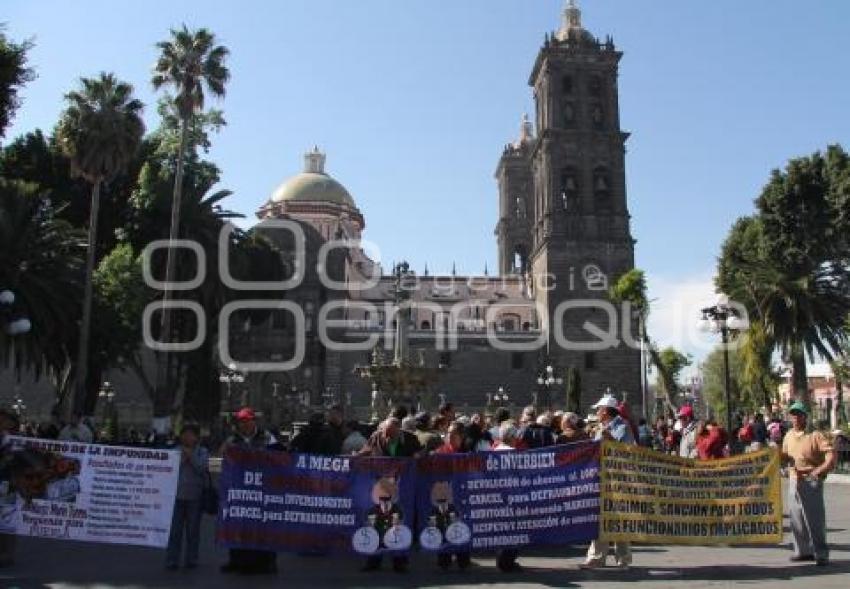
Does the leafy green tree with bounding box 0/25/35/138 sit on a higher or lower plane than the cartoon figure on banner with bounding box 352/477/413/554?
higher

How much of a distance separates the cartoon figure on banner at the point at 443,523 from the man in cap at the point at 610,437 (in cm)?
141

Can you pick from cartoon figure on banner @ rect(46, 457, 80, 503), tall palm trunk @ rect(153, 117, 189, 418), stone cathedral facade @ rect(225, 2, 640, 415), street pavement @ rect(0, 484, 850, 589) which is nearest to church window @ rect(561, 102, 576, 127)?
stone cathedral facade @ rect(225, 2, 640, 415)

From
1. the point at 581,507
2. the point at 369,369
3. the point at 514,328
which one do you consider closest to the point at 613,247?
the point at 514,328

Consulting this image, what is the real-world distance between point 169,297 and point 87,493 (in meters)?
18.7

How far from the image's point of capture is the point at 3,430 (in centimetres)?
880

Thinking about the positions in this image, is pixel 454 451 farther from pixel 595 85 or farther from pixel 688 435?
pixel 595 85

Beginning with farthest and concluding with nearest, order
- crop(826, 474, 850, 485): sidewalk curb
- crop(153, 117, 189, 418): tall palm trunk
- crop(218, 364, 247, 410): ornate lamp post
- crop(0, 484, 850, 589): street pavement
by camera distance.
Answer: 1. crop(218, 364, 247, 410): ornate lamp post
2. crop(153, 117, 189, 418): tall palm trunk
3. crop(826, 474, 850, 485): sidewalk curb
4. crop(0, 484, 850, 589): street pavement

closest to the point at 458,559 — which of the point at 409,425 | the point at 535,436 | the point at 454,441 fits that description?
the point at 454,441

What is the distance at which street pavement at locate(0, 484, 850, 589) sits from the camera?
791 centimetres

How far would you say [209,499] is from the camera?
8.91m

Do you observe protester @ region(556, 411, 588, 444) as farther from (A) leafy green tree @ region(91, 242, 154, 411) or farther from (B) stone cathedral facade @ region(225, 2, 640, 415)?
(B) stone cathedral facade @ region(225, 2, 640, 415)

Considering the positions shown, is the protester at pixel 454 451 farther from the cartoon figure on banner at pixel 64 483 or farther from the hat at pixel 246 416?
the cartoon figure on banner at pixel 64 483

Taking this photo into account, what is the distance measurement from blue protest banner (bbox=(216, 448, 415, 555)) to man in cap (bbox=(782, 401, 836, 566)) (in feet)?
13.7

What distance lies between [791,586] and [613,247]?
48.2 m
